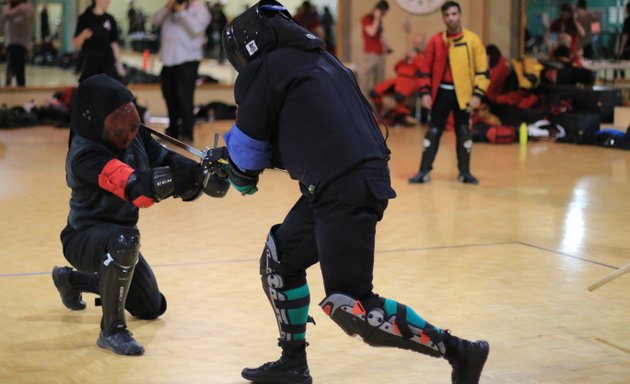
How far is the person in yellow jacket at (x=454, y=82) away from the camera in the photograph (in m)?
10.2

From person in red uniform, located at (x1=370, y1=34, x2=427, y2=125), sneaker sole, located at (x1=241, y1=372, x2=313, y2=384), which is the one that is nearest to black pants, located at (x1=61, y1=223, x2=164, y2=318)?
sneaker sole, located at (x1=241, y1=372, x2=313, y2=384)

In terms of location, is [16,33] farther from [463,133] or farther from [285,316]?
[285,316]

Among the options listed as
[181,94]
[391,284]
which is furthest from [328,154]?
[181,94]

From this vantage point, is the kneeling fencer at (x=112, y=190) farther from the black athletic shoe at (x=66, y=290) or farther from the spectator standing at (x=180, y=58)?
the spectator standing at (x=180, y=58)

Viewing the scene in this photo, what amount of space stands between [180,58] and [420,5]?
5746 millimetres

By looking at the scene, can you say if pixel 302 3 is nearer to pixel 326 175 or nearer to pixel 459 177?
pixel 459 177

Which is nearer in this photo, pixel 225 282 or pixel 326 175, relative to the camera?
pixel 326 175

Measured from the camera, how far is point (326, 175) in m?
3.88

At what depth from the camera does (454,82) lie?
10242 millimetres

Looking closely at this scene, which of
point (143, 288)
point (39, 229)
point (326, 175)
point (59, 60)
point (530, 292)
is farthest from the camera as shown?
point (59, 60)

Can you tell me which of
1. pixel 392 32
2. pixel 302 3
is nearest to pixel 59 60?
pixel 302 3

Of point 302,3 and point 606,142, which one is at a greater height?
point 302,3

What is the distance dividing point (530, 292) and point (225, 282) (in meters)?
1.79

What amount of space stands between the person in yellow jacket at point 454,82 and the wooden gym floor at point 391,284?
0.31 metres
